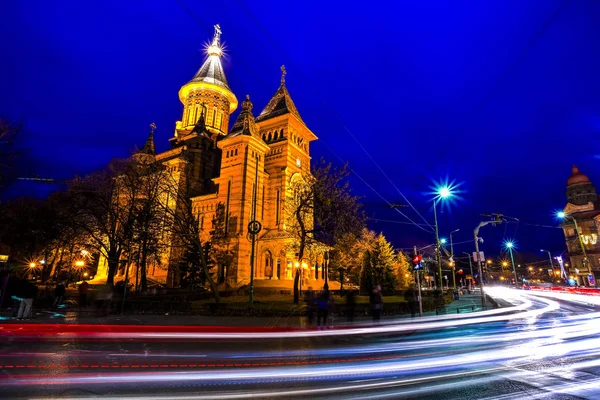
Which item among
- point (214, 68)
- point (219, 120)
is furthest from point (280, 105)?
point (214, 68)

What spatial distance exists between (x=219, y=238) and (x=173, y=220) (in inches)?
411

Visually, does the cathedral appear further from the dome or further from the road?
the dome

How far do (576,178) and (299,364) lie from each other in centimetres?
8777

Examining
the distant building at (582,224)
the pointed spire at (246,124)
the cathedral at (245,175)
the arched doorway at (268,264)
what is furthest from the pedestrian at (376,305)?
the distant building at (582,224)

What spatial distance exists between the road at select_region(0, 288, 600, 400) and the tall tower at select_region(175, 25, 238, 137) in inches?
1868

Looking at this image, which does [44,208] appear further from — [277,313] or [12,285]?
[277,313]

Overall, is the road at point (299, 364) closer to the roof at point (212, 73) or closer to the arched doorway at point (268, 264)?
the arched doorway at point (268, 264)

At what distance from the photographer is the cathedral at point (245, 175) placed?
34.7 m

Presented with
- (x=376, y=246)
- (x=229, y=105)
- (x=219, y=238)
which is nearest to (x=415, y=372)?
(x=219, y=238)

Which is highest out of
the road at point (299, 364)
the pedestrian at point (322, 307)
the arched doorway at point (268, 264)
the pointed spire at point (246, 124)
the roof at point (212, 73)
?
the roof at point (212, 73)

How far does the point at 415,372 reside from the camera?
6125 millimetres

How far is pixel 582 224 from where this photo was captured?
63656 mm

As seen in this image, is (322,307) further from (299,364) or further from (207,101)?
(207,101)

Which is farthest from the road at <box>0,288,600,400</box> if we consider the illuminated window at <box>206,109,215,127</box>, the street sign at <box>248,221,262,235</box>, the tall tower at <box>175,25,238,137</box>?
the tall tower at <box>175,25,238,137</box>
